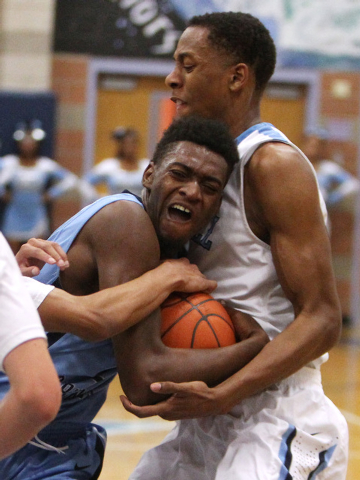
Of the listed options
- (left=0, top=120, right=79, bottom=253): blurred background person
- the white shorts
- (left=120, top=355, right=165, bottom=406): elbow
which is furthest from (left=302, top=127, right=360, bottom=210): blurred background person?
(left=120, top=355, right=165, bottom=406): elbow

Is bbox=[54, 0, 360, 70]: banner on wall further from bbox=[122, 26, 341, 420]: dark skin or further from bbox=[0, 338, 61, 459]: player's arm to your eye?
bbox=[0, 338, 61, 459]: player's arm

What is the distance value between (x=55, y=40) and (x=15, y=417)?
8358 mm

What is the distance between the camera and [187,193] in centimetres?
233

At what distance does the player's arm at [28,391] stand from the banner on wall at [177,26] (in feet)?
27.2

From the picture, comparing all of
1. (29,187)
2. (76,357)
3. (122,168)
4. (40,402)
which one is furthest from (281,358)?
(29,187)

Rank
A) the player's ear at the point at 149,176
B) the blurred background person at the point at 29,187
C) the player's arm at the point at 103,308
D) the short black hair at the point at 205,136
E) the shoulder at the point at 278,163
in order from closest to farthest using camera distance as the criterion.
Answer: the player's arm at the point at 103,308 → the shoulder at the point at 278,163 → the short black hair at the point at 205,136 → the player's ear at the point at 149,176 → the blurred background person at the point at 29,187

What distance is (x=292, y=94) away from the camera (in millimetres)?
9766

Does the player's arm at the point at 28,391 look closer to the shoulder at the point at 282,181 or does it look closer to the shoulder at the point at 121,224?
the shoulder at the point at 121,224

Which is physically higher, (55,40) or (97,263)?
(97,263)

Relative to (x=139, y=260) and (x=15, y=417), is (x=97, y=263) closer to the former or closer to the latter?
(x=139, y=260)

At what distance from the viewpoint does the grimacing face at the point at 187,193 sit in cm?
235

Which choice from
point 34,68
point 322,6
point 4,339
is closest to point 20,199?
point 34,68

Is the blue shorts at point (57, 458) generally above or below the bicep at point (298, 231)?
below

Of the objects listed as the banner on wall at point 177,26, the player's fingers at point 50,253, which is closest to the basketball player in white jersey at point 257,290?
the player's fingers at point 50,253
